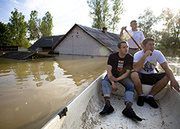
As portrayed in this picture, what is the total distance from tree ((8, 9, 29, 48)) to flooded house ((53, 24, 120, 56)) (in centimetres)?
1769

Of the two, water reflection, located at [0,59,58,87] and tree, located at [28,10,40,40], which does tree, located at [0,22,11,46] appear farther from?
water reflection, located at [0,59,58,87]

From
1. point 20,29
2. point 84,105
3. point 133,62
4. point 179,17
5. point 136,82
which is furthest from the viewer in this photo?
point 20,29

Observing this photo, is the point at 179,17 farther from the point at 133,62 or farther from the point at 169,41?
the point at 133,62

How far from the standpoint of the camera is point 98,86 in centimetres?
484

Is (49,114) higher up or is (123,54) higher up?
(123,54)

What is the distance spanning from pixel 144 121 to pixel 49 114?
213cm

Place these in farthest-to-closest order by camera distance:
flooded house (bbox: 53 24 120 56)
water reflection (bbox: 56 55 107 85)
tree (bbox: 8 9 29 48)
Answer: tree (bbox: 8 9 29 48)
flooded house (bbox: 53 24 120 56)
water reflection (bbox: 56 55 107 85)

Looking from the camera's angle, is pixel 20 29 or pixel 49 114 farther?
pixel 20 29

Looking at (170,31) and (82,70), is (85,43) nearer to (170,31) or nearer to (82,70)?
(82,70)

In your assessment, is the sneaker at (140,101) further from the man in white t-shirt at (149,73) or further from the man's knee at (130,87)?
the man's knee at (130,87)

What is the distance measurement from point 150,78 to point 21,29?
41889mm

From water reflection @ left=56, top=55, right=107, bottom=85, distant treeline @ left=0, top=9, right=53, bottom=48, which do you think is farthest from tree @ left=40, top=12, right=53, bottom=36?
water reflection @ left=56, top=55, right=107, bottom=85

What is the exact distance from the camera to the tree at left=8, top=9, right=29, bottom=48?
42.9m

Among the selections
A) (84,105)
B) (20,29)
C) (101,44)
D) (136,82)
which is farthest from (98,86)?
(20,29)
